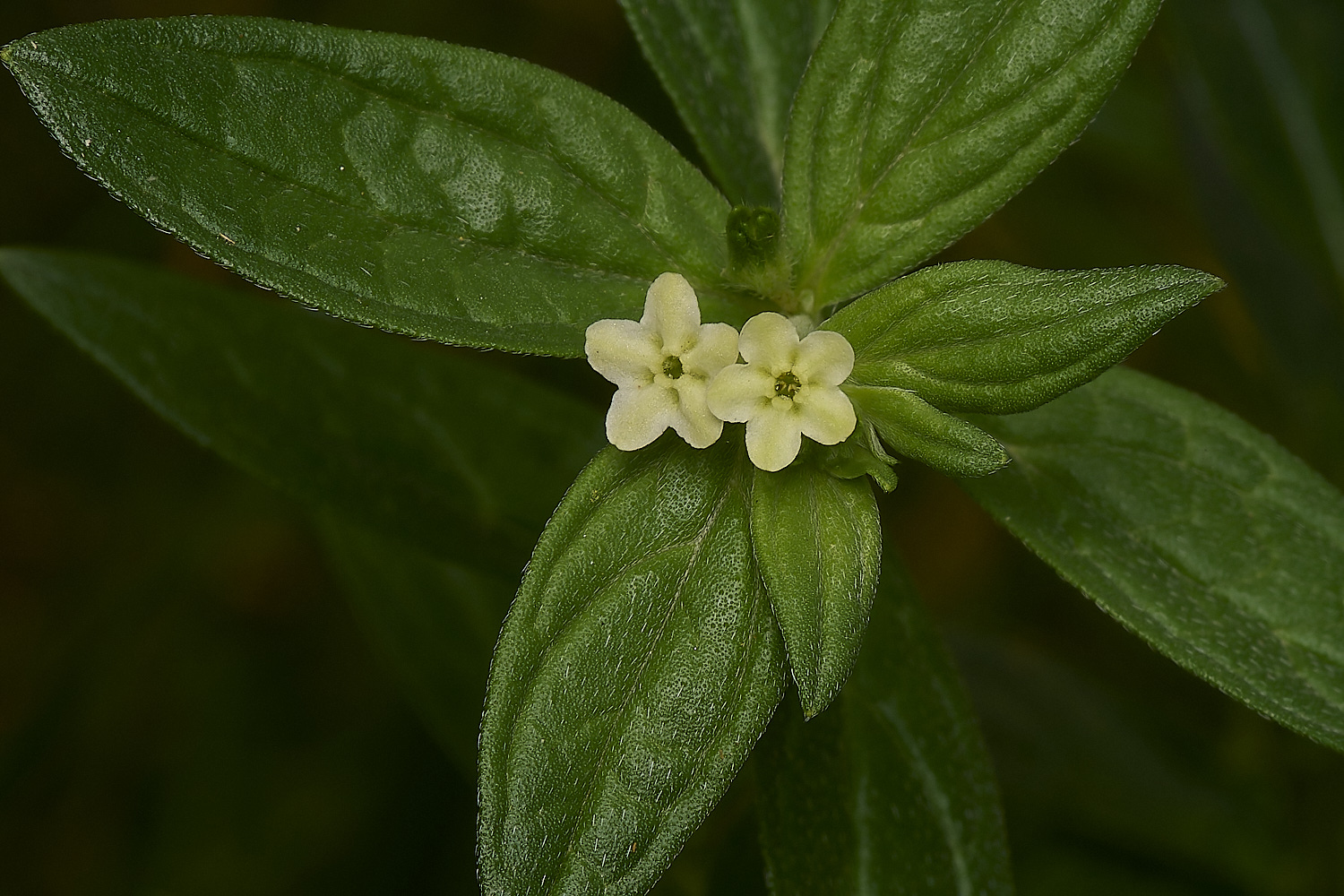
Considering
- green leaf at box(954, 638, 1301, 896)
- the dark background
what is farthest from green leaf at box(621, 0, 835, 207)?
green leaf at box(954, 638, 1301, 896)

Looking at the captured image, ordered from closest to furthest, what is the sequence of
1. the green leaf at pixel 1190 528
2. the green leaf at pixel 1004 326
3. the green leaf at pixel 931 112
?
the green leaf at pixel 1004 326
the green leaf at pixel 931 112
the green leaf at pixel 1190 528

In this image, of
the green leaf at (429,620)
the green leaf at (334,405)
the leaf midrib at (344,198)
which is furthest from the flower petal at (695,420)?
the green leaf at (429,620)

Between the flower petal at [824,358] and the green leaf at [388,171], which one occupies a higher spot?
the green leaf at [388,171]

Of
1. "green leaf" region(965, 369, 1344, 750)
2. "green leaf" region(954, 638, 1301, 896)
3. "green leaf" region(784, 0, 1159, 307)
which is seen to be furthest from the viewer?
"green leaf" region(954, 638, 1301, 896)

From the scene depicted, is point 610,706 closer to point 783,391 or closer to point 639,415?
point 639,415

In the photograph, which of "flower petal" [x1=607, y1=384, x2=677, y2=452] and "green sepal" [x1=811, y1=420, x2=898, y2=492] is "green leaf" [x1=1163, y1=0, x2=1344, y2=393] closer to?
"green sepal" [x1=811, y1=420, x2=898, y2=492]

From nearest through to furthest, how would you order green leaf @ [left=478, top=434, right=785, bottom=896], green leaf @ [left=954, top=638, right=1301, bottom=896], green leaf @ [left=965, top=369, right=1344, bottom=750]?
green leaf @ [left=478, top=434, right=785, bottom=896] → green leaf @ [left=965, top=369, right=1344, bottom=750] → green leaf @ [left=954, top=638, right=1301, bottom=896]

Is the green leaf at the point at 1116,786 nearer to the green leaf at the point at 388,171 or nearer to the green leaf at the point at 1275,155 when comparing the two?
the green leaf at the point at 1275,155

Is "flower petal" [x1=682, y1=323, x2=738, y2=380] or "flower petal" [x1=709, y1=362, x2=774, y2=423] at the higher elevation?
"flower petal" [x1=682, y1=323, x2=738, y2=380]

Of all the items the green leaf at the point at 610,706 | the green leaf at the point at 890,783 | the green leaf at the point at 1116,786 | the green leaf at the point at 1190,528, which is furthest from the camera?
the green leaf at the point at 1116,786
